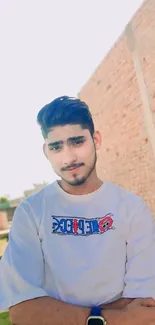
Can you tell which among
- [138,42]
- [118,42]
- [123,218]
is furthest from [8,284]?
[118,42]

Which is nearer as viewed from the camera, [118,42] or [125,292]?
[125,292]

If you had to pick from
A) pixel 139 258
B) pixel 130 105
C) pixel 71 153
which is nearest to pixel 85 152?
pixel 71 153

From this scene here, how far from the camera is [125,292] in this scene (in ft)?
3.59

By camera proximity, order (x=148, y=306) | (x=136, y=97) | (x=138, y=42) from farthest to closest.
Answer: (x=136, y=97), (x=138, y=42), (x=148, y=306)

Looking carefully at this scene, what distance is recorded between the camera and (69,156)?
1.15 meters

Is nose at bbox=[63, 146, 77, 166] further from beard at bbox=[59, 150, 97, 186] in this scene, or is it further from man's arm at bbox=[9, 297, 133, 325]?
man's arm at bbox=[9, 297, 133, 325]

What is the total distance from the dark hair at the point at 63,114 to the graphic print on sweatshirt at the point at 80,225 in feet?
0.85

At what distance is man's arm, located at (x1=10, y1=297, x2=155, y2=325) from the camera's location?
102 cm

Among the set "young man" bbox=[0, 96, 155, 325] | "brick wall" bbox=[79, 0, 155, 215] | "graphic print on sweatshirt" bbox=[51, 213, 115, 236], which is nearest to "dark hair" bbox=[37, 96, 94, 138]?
"young man" bbox=[0, 96, 155, 325]

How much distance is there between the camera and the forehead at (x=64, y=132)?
1.16 metres

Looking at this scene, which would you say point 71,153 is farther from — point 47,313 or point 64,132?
point 47,313

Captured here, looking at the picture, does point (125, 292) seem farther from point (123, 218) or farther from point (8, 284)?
point (8, 284)

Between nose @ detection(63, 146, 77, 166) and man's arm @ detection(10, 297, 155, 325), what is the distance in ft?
1.23

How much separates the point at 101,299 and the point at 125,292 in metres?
0.07
